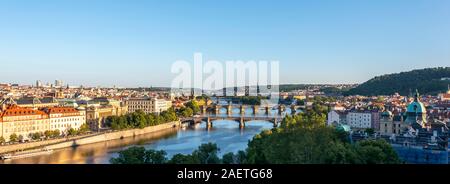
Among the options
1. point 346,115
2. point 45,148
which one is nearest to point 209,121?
point 346,115

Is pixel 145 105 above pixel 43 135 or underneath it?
above

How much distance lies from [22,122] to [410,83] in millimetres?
14010

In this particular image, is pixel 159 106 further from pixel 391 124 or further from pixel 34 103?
pixel 391 124

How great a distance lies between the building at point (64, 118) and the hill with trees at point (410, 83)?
10.5 m

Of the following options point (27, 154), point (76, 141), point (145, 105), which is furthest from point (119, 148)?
point (145, 105)

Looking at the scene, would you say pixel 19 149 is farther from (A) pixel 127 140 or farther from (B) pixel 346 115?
(B) pixel 346 115

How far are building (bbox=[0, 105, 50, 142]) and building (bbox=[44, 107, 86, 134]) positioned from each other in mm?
197

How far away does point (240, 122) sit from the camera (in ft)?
43.8

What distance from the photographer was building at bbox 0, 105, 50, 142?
8.72 metres

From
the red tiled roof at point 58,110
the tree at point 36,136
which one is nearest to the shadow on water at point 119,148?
the tree at point 36,136

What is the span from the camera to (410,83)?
60.5ft

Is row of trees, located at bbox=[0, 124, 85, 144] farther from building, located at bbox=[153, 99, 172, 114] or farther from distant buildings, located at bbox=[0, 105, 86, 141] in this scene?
building, located at bbox=[153, 99, 172, 114]

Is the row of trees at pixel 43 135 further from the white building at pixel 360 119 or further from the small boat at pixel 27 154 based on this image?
the white building at pixel 360 119
